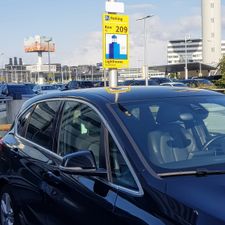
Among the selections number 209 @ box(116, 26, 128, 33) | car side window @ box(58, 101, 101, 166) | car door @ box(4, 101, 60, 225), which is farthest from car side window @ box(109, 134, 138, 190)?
number 209 @ box(116, 26, 128, 33)

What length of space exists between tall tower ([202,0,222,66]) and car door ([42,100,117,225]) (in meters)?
95.7

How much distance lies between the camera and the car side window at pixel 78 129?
3.82m

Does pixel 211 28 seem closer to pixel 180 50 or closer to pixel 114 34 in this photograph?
pixel 180 50

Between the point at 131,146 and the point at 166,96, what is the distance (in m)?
0.81

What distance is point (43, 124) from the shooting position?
459cm

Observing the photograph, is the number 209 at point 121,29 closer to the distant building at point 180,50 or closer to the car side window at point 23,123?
the car side window at point 23,123

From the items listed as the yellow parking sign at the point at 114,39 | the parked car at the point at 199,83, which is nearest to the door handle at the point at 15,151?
the yellow parking sign at the point at 114,39

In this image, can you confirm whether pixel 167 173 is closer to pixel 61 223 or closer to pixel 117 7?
pixel 61 223

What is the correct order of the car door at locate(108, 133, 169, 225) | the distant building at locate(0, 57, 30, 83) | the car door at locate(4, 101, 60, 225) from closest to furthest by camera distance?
the car door at locate(108, 133, 169, 225)
the car door at locate(4, 101, 60, 225)
the distant building at locate(0, 57, 30, 83)

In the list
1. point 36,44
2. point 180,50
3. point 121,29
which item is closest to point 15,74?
point 36,44

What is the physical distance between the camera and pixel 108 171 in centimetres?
339

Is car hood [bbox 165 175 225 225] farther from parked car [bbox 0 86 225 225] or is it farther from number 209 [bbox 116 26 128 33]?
→ number 209 [bbox 116 26 128 33]

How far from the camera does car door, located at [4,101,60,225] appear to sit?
430cm

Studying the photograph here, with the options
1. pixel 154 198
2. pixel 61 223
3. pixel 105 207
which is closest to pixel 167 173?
pixel 154 198
